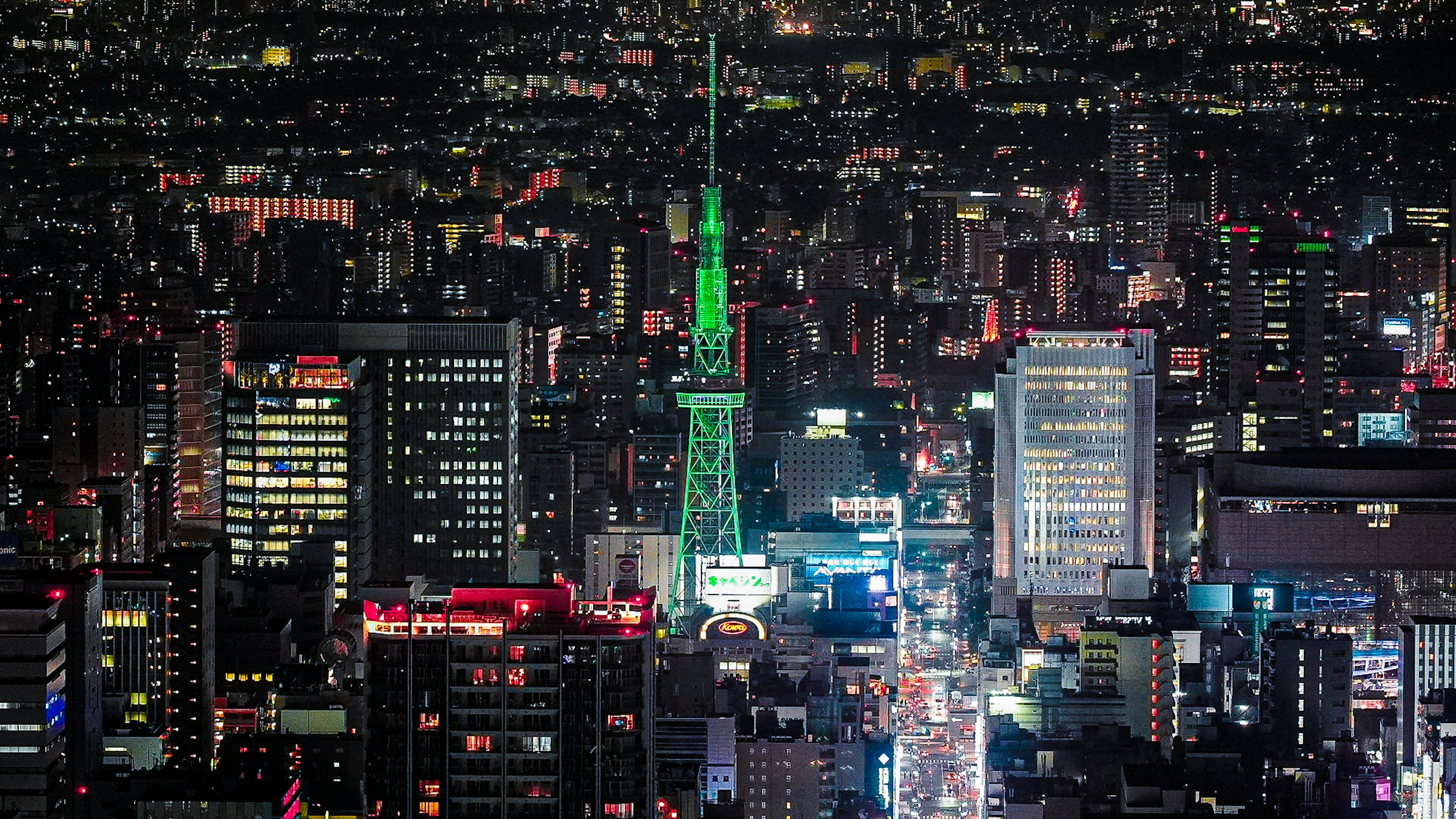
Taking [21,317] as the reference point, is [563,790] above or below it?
below

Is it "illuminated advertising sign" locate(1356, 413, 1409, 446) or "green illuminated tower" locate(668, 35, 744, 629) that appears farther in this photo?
"illuminated advertising sign" locate(1356, 413, 1409, 446)

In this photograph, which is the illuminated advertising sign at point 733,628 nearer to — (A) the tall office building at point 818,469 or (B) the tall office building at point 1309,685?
(B) the tall office building at point 1309,685

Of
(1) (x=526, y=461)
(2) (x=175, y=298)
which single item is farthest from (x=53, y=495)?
(2) (x=175, y=298)

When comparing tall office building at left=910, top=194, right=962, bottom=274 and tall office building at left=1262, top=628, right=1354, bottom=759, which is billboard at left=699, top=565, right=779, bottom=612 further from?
tall office building at left=910, top=194, right=962, bottom=274

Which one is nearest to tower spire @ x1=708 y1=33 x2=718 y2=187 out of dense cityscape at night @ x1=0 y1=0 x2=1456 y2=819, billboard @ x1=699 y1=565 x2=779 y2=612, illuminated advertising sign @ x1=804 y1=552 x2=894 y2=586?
dense cityscape at night @ x1=0 y1=0 x2=1456 y2=819

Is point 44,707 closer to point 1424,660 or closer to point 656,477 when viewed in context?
point 1424,660

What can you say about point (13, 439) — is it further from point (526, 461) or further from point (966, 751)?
point (966, 751)

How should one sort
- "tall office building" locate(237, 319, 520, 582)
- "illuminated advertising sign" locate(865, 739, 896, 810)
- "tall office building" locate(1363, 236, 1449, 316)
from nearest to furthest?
"illuminated advertising sign" locate(865, 739, 896, 810) → "tall office building" locate(237, 319, 520, 582) → "tall office building" locate(1363, 236, 1449, 316)
